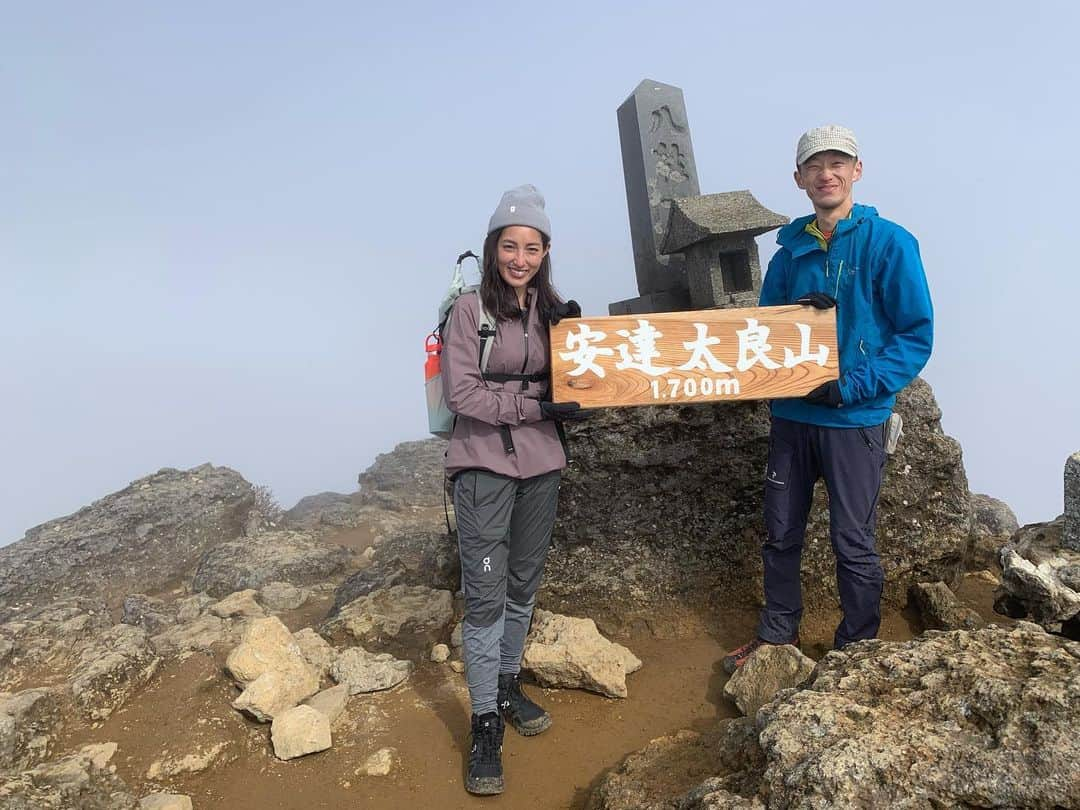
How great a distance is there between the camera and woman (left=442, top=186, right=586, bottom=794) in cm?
325

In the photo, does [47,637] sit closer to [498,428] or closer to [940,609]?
[498,428]

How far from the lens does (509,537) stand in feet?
11.8

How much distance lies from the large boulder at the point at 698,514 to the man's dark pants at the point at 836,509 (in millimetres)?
820

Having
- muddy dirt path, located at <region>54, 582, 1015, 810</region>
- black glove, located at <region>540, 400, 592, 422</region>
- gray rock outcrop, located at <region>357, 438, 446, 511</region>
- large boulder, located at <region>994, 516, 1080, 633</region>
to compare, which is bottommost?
gray rock outcrop, located at <region>357, 438, 446, 511</region>

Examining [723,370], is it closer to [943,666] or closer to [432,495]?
[943,666]

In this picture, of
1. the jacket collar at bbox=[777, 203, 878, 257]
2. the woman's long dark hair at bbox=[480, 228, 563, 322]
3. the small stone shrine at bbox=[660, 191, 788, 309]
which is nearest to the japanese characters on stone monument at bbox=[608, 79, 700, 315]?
the small stone shrine at bbox=[660, 191, 788, 309]

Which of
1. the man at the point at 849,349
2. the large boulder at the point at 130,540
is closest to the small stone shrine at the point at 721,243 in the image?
the man at the point at 849,349

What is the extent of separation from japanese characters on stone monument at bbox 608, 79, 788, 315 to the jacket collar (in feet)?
8.56

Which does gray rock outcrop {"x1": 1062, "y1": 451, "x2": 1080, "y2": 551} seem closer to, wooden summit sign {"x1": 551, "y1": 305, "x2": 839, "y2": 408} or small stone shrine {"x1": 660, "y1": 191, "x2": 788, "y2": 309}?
wooden summit sign {"x1": 551, "y1": 305, "x2": 839, "y2": 408}

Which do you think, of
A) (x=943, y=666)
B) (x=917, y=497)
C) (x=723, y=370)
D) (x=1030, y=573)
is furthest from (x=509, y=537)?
(x=917, y=497)

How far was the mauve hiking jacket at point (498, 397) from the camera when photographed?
10.5 feet

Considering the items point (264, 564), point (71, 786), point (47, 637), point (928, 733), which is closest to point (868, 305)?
point (928, 733)

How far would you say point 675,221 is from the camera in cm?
680

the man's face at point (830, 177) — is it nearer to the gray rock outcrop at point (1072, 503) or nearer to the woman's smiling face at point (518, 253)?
the woman's smiling face at point (518, 253)
